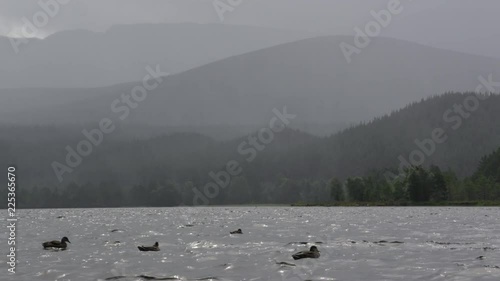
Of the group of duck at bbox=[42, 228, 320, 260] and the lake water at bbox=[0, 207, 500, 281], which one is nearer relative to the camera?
the lake water at bbox=[0, 207, 500, 281]

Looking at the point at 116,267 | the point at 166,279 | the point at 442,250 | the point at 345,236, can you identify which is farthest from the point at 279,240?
the point at 166,279

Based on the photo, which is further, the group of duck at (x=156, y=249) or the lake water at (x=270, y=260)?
the group of duck at (x=156, y=249)

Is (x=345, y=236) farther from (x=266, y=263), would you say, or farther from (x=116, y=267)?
(x=116, y=267)

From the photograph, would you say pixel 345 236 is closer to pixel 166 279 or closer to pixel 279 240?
pixel 279 240

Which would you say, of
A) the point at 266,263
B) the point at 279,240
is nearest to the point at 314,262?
the point at 266,263

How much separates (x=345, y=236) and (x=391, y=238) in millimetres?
5754

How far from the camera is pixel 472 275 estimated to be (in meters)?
32.6

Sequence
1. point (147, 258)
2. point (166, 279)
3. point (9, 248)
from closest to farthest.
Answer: point (166, 279)
point (147, 258)
point (9, 248)

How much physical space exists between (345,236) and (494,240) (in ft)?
48.4

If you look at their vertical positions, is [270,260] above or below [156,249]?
below

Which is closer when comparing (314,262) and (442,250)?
(314,262)

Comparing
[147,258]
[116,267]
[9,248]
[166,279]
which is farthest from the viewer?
[9,248]

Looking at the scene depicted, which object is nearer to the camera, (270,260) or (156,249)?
(270,260)

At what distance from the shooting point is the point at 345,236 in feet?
205
